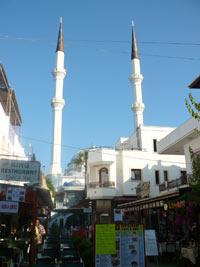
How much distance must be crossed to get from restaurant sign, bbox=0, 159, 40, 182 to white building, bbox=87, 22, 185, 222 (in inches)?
691

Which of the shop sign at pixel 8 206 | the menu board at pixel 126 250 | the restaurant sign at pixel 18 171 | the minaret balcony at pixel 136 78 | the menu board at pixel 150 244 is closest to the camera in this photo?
the menu board at pixel 126 250

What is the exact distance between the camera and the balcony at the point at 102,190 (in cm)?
2672

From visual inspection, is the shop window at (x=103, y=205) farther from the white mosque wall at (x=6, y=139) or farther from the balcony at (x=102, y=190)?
the white mosque wall at (x=6, y=139)

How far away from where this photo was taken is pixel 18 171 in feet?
32.1

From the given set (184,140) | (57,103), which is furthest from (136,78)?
(184,140)

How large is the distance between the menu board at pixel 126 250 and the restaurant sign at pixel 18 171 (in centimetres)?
448

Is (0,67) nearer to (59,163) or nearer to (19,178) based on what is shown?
(19,178)

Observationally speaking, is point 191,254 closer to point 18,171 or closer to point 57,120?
point 18,171

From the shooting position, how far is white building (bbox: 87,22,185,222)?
27.2 meters

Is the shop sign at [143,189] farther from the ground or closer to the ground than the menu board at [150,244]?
farther from the ground

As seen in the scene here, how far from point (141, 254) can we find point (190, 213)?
1.83 meters

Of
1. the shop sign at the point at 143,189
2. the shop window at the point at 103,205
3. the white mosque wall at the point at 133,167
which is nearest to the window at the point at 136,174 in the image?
the white mosque wall at the point at 133,167

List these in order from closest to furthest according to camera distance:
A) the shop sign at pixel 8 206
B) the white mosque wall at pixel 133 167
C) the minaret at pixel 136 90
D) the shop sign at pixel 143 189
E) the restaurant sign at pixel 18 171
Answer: the shop sign at pixel 8 206
the restaurant sign at pixel 18 171
the shop sign at pixel 143 189
the white mosque wall at pixel 133 167
the minaret at pixel 136 90

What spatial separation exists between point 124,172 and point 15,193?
1946 centimetres
